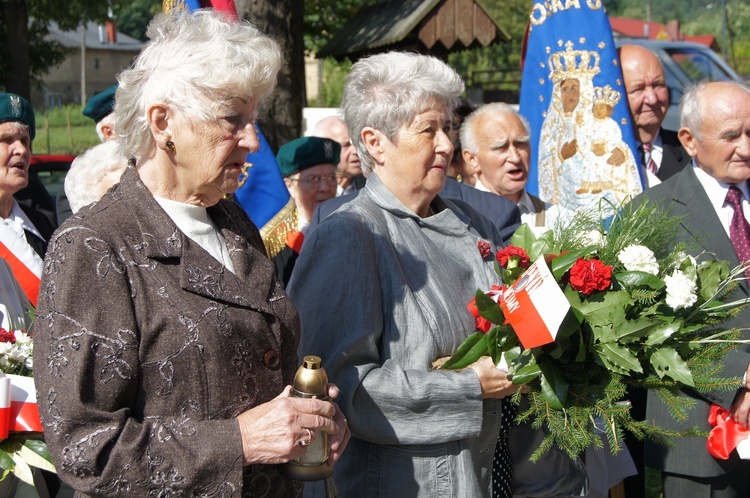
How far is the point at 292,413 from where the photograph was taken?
196cm

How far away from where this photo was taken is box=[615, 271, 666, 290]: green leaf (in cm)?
255

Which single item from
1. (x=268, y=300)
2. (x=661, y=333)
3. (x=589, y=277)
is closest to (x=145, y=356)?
(x=268, y=300)

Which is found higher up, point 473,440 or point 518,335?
point 518,335

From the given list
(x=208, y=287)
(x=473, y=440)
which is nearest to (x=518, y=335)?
(x=473, y=440)

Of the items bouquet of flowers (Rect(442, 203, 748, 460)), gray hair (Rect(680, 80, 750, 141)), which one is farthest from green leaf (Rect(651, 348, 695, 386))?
gray hair (Rect(680, 80, 750, 141))

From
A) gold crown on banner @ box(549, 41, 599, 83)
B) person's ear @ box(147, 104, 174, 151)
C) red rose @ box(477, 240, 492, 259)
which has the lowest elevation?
red rose @ box(477, 240, 492, 259)

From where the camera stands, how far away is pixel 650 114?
17.5 feet

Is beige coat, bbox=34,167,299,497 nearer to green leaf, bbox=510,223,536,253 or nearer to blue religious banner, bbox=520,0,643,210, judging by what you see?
green leaf, bbox=510,223,536,253

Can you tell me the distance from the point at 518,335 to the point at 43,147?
28297 millimetres

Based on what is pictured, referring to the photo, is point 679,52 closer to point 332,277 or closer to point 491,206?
point 491,206

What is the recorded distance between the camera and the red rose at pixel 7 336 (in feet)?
8.57

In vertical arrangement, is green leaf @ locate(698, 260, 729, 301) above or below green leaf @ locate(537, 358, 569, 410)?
above

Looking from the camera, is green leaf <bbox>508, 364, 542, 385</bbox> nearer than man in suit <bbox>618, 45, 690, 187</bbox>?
Yes

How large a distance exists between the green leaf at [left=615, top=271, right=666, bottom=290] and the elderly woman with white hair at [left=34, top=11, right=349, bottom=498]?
1.00 m
